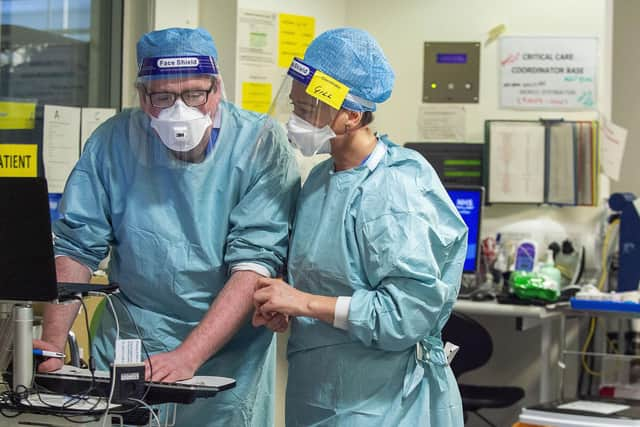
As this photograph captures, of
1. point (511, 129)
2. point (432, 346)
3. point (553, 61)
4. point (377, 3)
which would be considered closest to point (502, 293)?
point (511, 129)

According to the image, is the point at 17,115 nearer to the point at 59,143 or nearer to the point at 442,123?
the point at 59,143

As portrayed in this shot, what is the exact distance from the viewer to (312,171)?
2.02 m

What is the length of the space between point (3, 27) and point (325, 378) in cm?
188

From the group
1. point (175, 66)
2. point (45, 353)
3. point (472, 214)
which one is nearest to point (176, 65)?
point (175, 66)

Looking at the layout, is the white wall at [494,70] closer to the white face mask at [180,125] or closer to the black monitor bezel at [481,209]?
the black monitor bezel at [481,209]

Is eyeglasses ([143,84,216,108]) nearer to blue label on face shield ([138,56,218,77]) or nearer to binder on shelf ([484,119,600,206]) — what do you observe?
blue label on face shield ([138,56,218,77])

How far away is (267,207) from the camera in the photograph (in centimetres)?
200

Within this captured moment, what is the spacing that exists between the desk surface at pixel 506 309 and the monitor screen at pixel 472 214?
241 mm

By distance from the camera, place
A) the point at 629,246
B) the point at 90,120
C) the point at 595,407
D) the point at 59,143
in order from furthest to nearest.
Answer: the point at 629,246 → the point at 90,120 → the point at 59,143 → the point at 595,407

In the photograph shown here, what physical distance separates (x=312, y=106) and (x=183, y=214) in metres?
0.37

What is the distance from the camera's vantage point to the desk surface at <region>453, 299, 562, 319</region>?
12.1 ft

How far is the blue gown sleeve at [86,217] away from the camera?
2.06m

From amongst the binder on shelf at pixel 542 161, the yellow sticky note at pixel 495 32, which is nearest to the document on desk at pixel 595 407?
the binder on shelf at pixel 542 161

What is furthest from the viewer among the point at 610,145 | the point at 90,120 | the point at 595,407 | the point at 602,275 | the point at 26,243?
the point at 610,145
